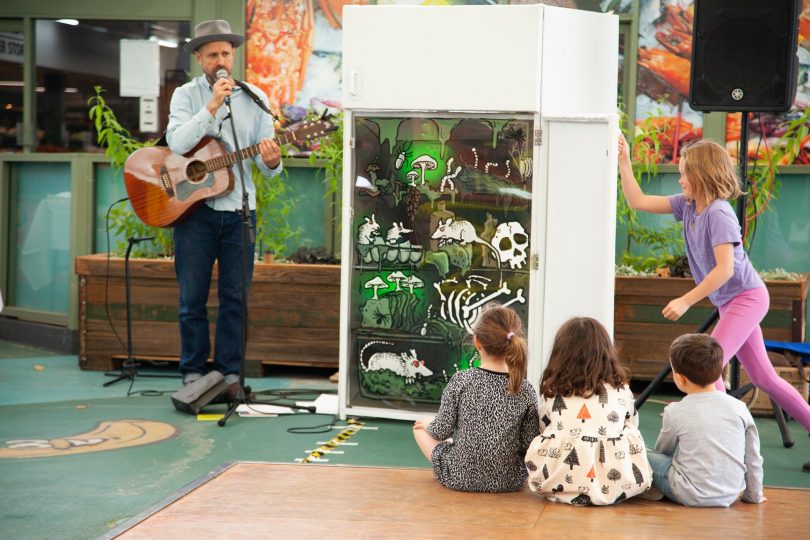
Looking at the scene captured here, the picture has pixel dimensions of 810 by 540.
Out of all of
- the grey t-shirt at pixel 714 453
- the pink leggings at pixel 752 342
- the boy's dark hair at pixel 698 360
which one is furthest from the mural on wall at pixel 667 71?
the grey t-shirt at pixel 714 453

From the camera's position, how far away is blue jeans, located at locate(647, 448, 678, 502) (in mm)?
3680

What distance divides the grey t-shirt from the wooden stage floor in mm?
55

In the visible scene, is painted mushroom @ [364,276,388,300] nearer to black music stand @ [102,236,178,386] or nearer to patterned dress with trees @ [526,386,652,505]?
black music stand @ [102,236,178,386]

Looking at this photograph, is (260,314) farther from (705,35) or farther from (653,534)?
(653,534)

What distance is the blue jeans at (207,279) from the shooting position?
6.19 meters

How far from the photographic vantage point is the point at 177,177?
620 cm

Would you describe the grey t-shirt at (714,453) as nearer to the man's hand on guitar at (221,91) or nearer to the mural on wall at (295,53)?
the man's hand on guitar at (221,91)

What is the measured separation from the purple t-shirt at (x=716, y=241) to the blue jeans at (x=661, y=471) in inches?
46.0

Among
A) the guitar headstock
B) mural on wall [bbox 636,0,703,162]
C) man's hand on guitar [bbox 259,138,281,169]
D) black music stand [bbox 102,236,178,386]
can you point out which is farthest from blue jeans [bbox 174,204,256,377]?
mural on wall [bbox 636,0,703,162]

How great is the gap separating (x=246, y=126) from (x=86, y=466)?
2.16 meters

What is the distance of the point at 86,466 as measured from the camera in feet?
15.9

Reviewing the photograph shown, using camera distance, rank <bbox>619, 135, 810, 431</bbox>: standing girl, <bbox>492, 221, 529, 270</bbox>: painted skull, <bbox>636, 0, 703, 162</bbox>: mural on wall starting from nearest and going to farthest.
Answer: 1. <bbox>619, 135, 810, 431</bbox>: standing girl
2. <bbox>492, 221, 529, 270</bbox>: painted skull
3. <bbox>636, 0, 703, 162</bbox>: mural on wall

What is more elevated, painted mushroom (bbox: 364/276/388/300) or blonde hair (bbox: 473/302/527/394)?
painted mushroom (bbox: 364/276/388/300)

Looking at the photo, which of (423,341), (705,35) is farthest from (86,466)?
(705,35)
